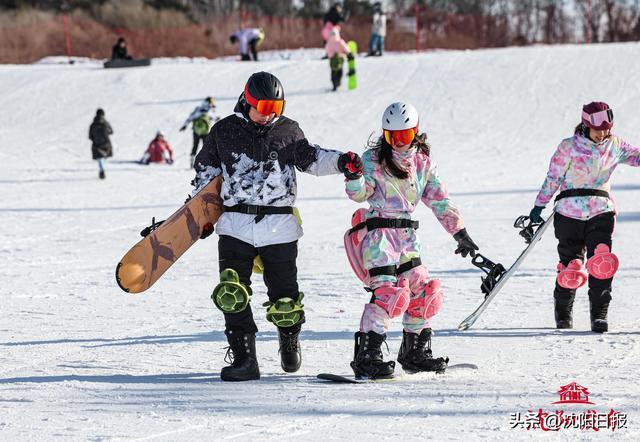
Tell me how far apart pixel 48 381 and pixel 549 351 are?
2935 millimetres

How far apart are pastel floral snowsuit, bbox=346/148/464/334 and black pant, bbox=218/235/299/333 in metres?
0.42

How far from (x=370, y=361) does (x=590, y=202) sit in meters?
2.31

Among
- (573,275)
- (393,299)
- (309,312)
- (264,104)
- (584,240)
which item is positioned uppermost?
(264,104)

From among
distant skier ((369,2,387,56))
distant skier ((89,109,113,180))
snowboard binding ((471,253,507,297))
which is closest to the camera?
snowboard binding ((471,253,507,297))

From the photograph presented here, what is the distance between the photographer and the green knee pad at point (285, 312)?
5.79 m

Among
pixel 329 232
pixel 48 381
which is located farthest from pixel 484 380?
pixel 329 232

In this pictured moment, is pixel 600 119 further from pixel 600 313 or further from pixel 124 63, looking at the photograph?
pixel 124 63

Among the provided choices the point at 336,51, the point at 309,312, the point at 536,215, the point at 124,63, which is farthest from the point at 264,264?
the point at 124,63

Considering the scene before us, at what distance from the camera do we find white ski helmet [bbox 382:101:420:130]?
578cm

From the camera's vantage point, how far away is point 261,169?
5.79 metres

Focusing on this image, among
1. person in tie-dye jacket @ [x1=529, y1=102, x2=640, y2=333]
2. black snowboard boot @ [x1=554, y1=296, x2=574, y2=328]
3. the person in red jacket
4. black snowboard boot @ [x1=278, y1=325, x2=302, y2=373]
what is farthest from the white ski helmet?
the person in red jacket

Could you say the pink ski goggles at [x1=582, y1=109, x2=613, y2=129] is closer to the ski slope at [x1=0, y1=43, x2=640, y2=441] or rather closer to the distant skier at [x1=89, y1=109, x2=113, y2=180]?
the ski slope at [x1=0, y1=43, x2=640, y2=441]

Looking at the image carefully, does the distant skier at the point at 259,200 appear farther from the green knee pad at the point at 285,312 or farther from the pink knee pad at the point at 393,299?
the pink knee pad at the point at 393,299

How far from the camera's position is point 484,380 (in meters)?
5.62
